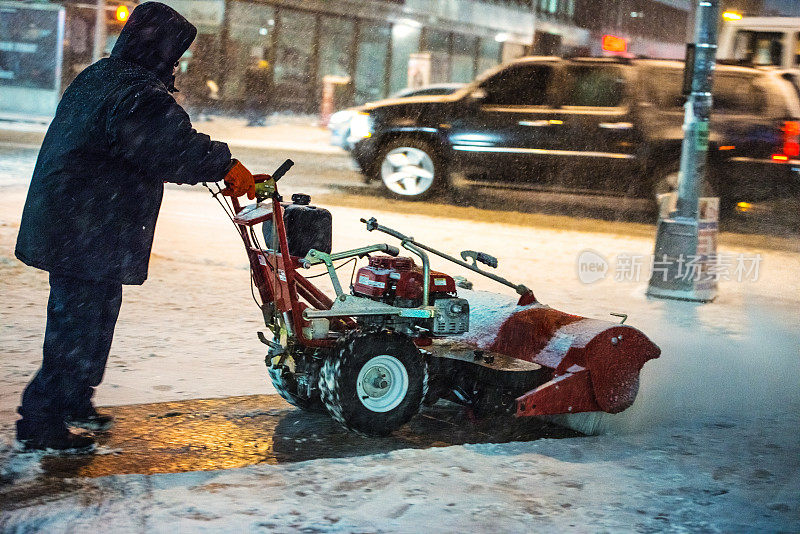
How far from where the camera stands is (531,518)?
12.3 ft

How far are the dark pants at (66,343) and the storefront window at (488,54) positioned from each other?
36.8 m

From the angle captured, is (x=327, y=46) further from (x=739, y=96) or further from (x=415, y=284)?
(x=415, y=284)

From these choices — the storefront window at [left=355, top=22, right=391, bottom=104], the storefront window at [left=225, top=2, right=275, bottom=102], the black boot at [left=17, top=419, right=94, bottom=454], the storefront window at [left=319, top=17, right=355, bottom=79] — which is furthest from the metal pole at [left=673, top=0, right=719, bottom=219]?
the storefront window at [left=355, top=22, right=391, bottom=104]

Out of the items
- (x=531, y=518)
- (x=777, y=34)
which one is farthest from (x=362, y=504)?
(x=777, y=34)

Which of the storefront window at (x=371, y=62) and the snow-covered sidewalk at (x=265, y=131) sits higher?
the storefront window at (x=371, y=62)

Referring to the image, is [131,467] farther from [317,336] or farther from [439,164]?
[439,164]

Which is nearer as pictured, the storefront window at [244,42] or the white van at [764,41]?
the white van at [764,41]

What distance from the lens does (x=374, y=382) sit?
15.3 feet

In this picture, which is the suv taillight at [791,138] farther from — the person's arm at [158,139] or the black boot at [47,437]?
the black boot at [47,437]

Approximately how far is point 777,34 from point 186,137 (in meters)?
15.9

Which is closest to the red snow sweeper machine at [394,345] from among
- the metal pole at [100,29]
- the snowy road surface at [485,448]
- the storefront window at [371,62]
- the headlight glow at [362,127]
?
the snowy road surface at [485,448]

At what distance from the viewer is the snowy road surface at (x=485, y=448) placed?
12.1ft

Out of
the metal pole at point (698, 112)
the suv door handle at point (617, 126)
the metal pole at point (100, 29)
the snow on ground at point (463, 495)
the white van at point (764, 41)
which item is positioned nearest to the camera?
the snow on ground at point (463, 495)

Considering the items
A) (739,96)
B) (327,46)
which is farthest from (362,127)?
(327,46)
